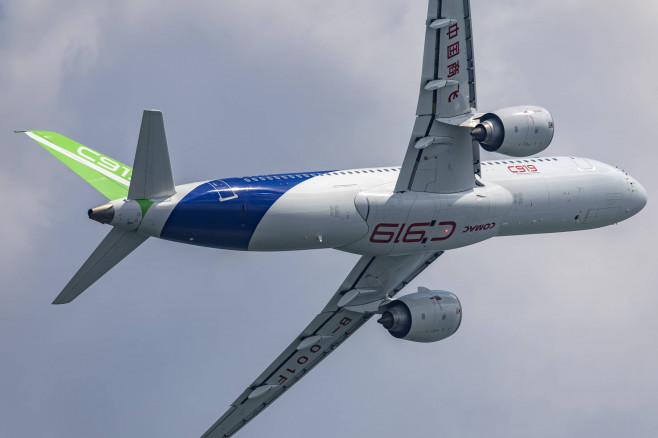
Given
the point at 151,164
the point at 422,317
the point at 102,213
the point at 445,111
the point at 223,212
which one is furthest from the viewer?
the point at 422,317

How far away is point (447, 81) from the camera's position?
5572 cm

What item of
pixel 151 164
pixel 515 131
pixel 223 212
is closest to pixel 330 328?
pixel 223 212

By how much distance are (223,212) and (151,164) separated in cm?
353

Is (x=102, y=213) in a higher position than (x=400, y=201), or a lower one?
lower

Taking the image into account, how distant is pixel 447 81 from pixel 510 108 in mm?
4181

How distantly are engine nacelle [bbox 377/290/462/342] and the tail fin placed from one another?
12.9 metres

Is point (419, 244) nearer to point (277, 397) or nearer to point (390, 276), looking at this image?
point (390, 276)

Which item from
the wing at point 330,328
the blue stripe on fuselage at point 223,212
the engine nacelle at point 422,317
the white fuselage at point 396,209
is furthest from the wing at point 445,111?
the wing at point 330,328

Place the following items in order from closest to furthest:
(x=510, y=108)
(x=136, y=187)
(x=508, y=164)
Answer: (x=136, y=187) → (x=510, y=108) → (x=508, y=164)

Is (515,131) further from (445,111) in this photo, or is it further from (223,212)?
(223,212)

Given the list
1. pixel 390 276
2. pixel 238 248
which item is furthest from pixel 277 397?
pixel 238 248

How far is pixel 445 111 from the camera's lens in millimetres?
56656

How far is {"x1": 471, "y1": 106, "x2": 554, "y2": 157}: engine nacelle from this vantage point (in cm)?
5794

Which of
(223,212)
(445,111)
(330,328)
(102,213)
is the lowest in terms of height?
(330,328)
